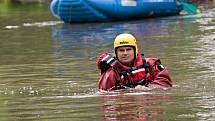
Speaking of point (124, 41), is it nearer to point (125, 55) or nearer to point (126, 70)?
point (125, 55)

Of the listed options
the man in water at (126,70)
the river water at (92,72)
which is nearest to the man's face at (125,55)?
the man in water at (126,70)

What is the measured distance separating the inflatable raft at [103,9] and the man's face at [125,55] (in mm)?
15731

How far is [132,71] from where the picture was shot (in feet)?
30.3

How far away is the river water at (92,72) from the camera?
7398mm

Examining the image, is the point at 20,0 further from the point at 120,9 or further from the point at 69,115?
the point at 69,115

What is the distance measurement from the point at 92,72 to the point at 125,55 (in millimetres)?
2964

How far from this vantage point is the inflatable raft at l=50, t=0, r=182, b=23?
25125mm

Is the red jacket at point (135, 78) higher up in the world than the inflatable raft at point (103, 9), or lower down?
higher up

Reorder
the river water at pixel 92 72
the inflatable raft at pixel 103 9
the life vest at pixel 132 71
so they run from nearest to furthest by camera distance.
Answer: the river water at pixel 92 72 → the life vest at pixel 132 71 → the inflatable raft at pixel 103 9

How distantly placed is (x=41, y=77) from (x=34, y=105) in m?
3.45

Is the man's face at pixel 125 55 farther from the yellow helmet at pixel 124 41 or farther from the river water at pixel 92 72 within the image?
the river water at pixel 92 72

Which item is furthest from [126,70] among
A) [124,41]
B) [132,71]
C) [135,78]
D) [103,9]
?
[103,9]

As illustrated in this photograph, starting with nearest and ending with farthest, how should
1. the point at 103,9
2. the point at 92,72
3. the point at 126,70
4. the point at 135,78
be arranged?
the point at 126,70 < the point at 135,78 < the point at 92,72 < the point at 103,9

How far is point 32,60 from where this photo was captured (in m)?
14.6
